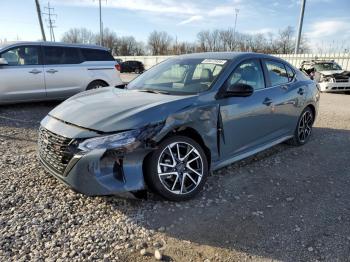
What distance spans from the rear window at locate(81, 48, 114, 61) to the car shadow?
615 cm

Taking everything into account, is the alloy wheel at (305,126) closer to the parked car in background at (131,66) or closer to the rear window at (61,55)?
the rear window at (61,55)

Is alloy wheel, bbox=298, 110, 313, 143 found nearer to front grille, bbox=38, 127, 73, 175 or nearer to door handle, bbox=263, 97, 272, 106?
door handle, bbox=263, 97, 272, 106

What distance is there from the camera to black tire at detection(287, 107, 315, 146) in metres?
5.83

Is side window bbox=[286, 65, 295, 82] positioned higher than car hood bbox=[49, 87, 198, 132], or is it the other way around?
side window bbox=[286, 65, 295, 82]

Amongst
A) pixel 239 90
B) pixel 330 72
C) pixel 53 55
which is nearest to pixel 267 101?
pixel 239 90

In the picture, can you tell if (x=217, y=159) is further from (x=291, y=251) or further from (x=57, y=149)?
(x=57, y=149)

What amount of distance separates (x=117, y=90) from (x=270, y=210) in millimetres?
2544

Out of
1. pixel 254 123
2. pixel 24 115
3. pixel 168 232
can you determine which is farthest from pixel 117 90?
pixel 24 115

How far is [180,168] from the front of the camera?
366 cm

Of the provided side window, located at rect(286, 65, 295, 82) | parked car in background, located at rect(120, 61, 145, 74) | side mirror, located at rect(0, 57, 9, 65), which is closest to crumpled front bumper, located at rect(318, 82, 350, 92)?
side window, located at rect(286, 65, 295, 82)

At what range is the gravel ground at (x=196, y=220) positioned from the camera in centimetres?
285

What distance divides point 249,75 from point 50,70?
576cm

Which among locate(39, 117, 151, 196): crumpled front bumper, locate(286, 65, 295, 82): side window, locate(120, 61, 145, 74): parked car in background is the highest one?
locate(286, 65, 295, 82): side window

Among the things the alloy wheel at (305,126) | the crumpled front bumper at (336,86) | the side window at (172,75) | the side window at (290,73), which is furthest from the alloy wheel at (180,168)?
the crumpled front bumper at (336,86)
